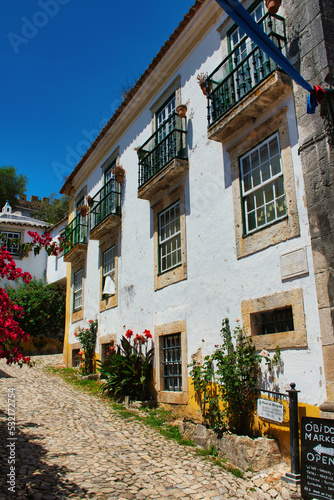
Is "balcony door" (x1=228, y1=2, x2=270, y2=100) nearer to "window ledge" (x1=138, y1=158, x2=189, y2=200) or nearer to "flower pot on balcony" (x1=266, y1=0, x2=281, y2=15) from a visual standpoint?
"flower pot on balcony" (x1=266, y1=0, x2=281, y2=15)

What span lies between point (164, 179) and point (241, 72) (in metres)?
2.57

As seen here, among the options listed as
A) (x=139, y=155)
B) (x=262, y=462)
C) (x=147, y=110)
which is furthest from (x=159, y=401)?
(x=147, y=110)

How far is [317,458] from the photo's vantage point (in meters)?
4.24

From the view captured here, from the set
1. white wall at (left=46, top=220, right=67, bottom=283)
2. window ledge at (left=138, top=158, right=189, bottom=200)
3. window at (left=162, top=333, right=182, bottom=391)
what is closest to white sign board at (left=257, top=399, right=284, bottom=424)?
window at (left=162, top=333, right=182, bottom=391)

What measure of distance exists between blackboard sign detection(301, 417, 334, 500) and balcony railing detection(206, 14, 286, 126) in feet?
15.1

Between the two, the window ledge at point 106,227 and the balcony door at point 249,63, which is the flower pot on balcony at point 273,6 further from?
the window ledge at point 106,227

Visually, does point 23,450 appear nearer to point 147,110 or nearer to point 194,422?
point 194,422

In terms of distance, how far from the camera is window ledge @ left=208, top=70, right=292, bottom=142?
19.5 ft

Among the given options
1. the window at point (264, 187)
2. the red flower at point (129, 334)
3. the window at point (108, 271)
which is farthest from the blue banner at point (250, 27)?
the window at point (108, 271)

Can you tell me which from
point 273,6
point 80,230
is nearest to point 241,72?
point 273,6

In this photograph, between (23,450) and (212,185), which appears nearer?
(23,450)

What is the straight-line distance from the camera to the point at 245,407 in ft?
19.3

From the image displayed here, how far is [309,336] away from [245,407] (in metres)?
1.48

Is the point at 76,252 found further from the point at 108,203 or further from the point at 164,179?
the point at 164,179
